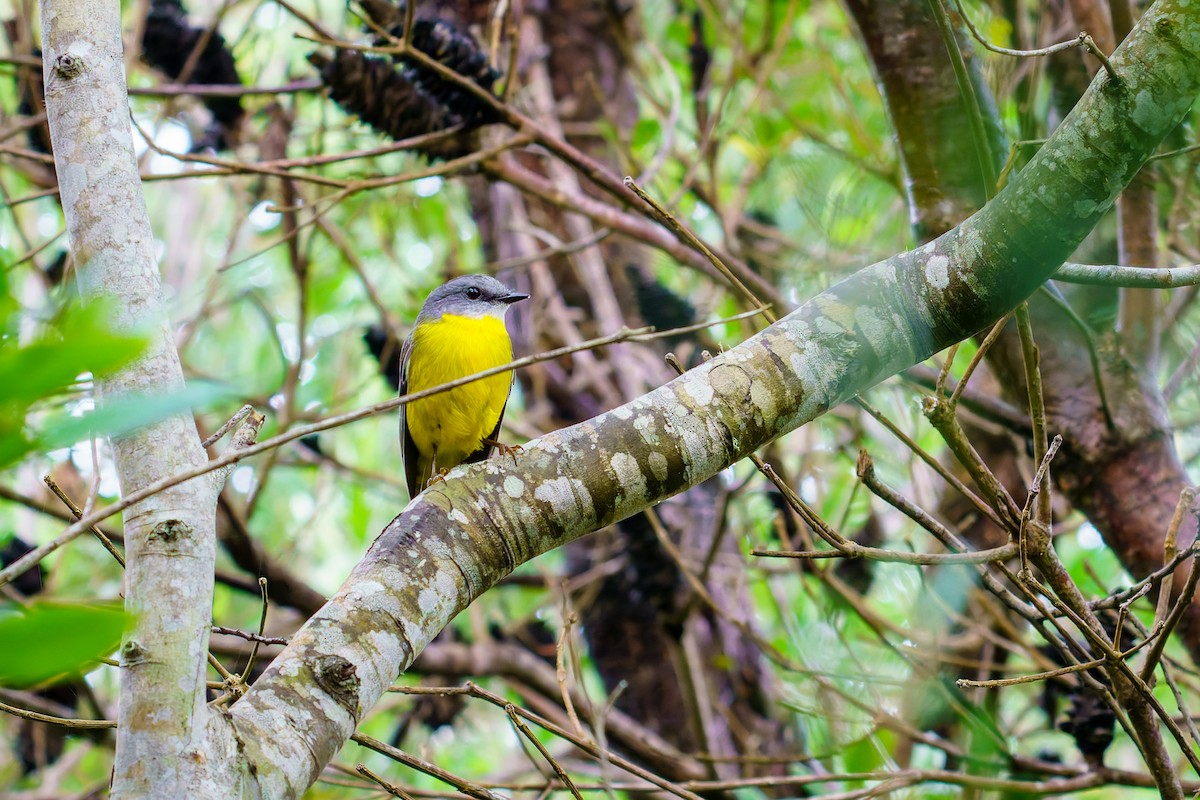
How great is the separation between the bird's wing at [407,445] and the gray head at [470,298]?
184mm

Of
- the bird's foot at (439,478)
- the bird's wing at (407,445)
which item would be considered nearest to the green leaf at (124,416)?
the bird's foot at (439,478)

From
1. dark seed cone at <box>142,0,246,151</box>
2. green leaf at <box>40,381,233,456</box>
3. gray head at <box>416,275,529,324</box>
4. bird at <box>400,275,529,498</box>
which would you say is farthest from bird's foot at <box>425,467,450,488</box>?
dark seed cone at <box>142,0,246,151</box>

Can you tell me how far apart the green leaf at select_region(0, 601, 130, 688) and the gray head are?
394 centimetres

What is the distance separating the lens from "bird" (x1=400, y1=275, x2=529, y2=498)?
434cm

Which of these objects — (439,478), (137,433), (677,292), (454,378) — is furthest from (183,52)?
(137,433)

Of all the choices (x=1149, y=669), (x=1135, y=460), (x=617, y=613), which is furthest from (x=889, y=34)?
(x=617, y=613)

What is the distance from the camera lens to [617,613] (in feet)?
18.7

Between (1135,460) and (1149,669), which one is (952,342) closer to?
(1149,669)

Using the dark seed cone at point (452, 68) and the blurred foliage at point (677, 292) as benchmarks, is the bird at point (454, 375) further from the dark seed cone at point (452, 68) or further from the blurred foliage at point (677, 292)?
the dark seed cone at point (452, 68)

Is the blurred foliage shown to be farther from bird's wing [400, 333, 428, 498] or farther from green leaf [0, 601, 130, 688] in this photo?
green leaf [0, 601, 130, 688]

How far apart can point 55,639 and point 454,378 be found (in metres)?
3.63

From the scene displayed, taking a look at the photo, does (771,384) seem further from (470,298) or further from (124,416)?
(470,298)

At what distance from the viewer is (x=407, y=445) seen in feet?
15.5

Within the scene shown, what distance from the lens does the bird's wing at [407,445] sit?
4594 mm
